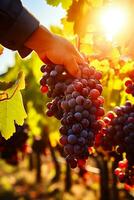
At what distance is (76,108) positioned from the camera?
85.3 inches

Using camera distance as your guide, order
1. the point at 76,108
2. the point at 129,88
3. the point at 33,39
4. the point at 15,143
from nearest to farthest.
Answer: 1. the point at 76,108
2. the point at 33,39
3. the point at 129,88
4. the point at 15,143

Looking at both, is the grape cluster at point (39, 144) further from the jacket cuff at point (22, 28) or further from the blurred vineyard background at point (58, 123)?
the jacket cuff at point (22, 28)

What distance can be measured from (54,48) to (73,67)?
0.42ft

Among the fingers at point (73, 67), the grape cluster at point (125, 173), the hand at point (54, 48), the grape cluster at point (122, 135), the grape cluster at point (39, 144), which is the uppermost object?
the grape cluster at point (39, 144)

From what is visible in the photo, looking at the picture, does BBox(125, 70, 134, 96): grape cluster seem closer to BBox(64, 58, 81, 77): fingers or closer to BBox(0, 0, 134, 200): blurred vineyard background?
BBox(0, 0, 134, 200): blurred vineyard background

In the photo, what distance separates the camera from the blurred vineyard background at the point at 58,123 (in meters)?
2.89

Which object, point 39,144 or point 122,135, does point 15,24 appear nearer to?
point 122,135

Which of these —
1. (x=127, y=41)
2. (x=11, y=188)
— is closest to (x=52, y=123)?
(x=11, y=188)

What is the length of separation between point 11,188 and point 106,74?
1160 cm

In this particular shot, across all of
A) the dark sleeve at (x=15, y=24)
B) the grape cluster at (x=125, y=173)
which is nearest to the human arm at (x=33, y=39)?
the dark sleeve at (x=15, y=24)

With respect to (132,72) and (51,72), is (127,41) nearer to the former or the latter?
(132,72)

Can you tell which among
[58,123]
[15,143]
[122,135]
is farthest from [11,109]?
[58,123]

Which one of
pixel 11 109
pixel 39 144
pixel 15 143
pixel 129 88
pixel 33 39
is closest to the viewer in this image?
pixel 33 39

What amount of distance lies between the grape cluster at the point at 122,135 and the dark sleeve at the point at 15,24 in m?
0.68
